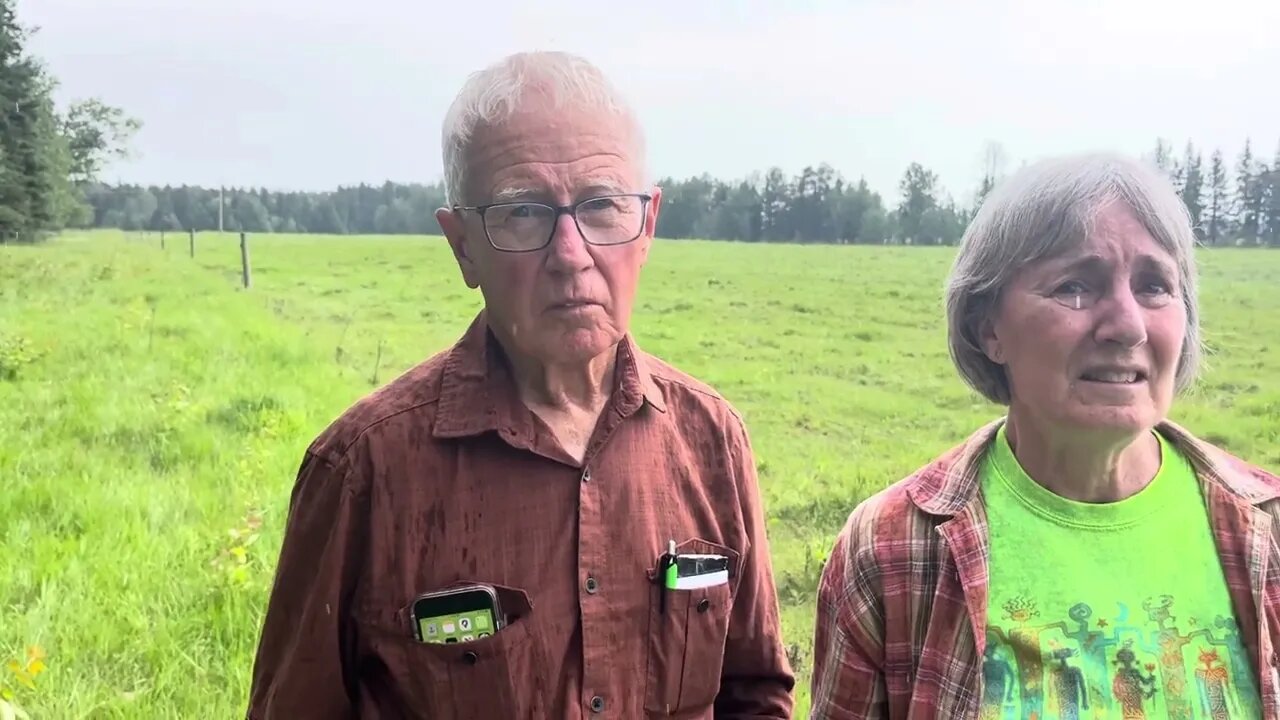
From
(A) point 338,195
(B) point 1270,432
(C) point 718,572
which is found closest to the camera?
(C) point 718,572

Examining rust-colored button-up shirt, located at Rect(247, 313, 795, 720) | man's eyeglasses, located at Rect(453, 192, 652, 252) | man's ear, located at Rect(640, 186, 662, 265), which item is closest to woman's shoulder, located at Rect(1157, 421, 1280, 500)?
rust-colored button-up shirt, located at Rect(247, 313, 795, 720)

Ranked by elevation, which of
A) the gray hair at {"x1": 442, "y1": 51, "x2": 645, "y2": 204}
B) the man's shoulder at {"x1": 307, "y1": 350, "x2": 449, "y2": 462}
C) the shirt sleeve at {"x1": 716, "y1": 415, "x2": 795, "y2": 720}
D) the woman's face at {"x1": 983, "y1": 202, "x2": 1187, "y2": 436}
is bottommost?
the shirt sleeve at {"x1": 716, "y1": 415, "x2": 795, "y2": 720}

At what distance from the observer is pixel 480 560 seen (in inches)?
59.9

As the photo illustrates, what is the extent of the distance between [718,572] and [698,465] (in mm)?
190

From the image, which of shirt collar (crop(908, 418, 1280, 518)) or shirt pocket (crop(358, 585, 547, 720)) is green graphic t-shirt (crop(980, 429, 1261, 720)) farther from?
shirt pocket (crop(358, 585, 547, 720))

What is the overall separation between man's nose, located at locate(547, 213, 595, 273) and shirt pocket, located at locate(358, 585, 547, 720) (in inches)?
20.2

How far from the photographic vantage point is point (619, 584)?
1.57 m

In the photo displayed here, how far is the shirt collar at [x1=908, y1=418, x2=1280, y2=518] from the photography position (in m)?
1.67

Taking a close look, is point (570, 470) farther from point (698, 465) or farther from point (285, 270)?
point (285, 270)

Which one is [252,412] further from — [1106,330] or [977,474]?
[1106,330]

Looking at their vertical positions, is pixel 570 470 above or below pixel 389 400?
below

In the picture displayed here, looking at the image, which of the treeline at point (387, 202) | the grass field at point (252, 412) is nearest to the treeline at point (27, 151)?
the treeline at point (387, 202)

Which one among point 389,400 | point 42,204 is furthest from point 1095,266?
point 42,204

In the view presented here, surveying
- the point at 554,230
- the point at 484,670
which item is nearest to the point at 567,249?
the point at 554,230
